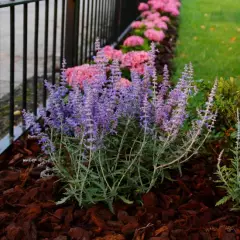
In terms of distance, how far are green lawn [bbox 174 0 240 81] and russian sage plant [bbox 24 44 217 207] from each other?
10.4 ft

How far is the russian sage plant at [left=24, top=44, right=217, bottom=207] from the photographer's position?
2.17 metres

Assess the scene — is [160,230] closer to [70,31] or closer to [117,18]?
[70,31]

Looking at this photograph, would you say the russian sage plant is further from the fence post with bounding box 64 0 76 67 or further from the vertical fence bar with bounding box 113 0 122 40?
the vertical fence bar with bounding box 113 0 122 40

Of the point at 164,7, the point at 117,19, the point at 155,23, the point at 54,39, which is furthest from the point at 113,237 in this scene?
the point at 164,7

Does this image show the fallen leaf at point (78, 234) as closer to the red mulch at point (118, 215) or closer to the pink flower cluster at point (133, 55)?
the red mulch at point (118, 215)

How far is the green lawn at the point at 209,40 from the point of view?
633cm

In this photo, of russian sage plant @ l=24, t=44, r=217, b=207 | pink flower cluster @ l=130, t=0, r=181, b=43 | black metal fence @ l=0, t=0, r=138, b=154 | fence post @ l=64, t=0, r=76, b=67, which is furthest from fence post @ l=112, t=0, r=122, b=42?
russian sage plant @ l=24, t=44, r=217, b=207

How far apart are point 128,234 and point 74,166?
392 millimetres

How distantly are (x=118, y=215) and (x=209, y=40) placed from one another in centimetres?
682

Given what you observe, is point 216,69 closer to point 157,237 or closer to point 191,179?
point 191,179

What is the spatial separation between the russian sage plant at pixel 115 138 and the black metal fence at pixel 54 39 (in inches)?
23.6

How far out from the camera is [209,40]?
8.58 metres

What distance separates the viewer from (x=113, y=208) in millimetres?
2227

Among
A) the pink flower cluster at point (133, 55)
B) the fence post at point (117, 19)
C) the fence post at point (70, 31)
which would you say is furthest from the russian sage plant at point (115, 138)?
the fence post at point (117, 19)
